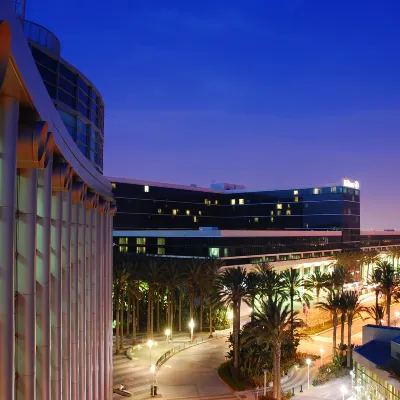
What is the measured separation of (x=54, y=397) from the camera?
16.6 m

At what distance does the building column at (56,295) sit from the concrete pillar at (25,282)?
144 inches

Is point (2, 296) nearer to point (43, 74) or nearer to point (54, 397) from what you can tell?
point (54, 397)

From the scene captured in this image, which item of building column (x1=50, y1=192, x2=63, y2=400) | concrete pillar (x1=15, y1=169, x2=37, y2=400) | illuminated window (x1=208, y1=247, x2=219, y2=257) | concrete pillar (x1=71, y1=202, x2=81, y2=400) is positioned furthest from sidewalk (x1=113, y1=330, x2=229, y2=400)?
concrete pillar (x1=15, y1=169, x2=37, y2=400)

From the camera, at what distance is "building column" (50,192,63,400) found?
16312 millimetres

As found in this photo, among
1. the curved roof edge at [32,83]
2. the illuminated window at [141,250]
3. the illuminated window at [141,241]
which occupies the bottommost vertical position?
the illuminated window at [141,250]

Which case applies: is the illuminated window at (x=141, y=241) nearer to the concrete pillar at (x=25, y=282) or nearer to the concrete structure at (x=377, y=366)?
the concrete structure at (x=377, y=366)

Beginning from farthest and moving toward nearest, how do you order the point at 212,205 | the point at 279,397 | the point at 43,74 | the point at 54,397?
the point at 212,205
the point at 279,397
the point at 43,74
the point at 54,397

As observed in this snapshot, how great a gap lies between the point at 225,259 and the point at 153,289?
21904 millimetres

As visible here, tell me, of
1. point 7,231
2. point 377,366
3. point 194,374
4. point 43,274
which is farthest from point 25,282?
point 194,374

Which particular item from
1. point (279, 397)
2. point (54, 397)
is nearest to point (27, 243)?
point (54, 397)

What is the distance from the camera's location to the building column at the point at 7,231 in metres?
10.6

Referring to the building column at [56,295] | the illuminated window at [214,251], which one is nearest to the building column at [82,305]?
the building column at [56,295]

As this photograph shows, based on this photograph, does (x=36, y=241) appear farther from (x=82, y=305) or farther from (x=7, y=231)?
(x=82, y=305)

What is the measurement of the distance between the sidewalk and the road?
1.42 meters
